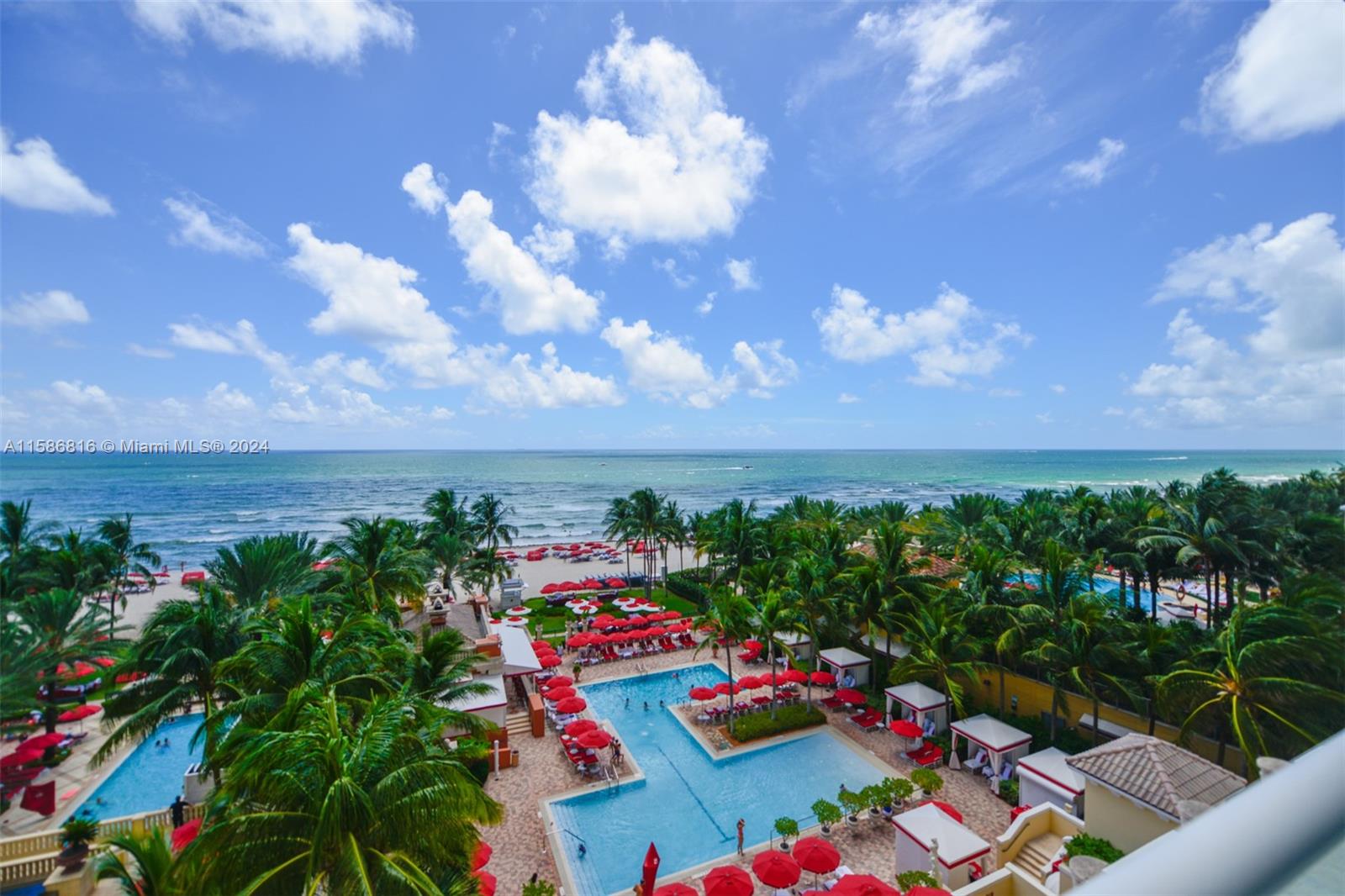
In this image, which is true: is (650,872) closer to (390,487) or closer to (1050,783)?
(1050,783)

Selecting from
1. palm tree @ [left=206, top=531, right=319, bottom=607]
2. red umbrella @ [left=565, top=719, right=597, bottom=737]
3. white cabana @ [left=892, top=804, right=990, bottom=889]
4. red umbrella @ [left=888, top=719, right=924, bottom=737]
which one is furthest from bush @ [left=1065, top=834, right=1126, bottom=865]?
palm tree @ [left=206, top=531, right=319, bottom=607]

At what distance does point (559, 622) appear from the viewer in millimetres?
34031

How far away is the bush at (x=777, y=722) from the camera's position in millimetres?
20953

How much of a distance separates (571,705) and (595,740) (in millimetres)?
2551

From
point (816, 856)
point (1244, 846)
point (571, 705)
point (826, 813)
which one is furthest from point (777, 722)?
point (1244, 846)

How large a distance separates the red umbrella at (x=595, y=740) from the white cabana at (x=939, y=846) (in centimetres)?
813

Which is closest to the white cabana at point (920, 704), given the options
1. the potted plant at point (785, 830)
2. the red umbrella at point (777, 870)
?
the potted plant at point (785, 830)


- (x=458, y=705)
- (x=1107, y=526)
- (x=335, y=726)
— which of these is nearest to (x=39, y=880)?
(x=458, y=705)

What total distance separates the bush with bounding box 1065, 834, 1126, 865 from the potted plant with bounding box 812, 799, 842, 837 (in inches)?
191

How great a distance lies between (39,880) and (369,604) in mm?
9397

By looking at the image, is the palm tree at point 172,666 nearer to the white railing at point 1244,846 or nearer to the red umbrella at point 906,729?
the white railing at point 1244,846

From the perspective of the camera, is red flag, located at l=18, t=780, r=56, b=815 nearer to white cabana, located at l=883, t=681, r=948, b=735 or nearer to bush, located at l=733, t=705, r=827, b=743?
bush, located at l=733, t=705, r=827, b=743

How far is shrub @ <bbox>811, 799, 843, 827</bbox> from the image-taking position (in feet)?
50.8

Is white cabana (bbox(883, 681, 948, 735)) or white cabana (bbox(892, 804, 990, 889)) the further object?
white cabana (bbox(883, 681, 948, 735))
